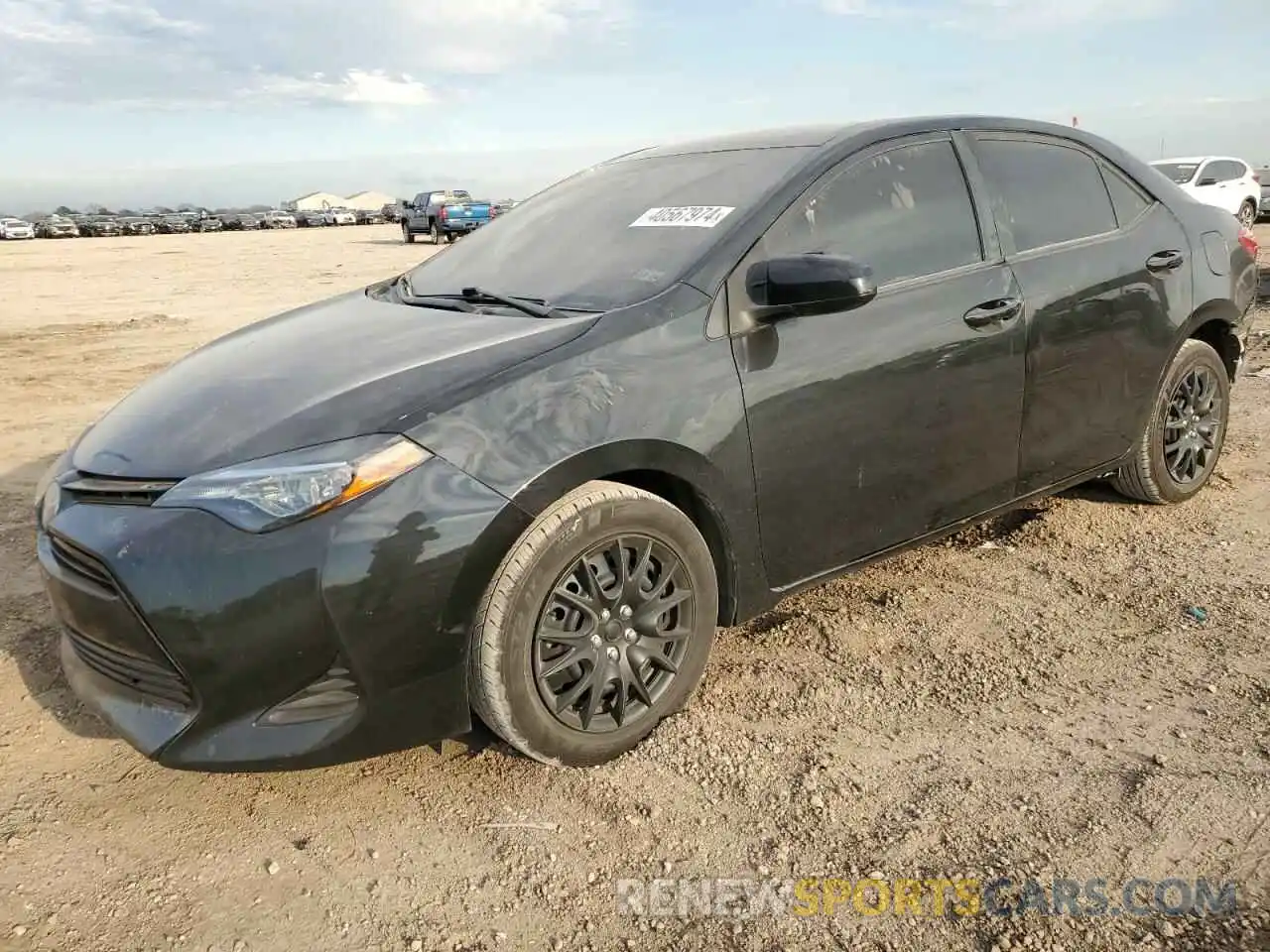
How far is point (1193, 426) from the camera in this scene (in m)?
4.17

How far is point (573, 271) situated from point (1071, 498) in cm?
274

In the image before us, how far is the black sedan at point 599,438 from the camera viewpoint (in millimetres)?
2133

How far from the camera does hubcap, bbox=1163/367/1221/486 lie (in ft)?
13.4

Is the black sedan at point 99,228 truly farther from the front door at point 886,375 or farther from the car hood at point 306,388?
the front door at point 886,375

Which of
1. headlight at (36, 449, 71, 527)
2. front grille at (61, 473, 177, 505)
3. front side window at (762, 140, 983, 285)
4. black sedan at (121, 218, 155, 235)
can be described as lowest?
headlight at (36, 449, 71, 527)

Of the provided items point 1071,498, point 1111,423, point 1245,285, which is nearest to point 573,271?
point 1111,423

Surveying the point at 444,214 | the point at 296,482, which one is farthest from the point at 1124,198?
the point at 444,214

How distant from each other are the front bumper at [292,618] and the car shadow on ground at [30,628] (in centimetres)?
49

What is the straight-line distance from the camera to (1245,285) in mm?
4277

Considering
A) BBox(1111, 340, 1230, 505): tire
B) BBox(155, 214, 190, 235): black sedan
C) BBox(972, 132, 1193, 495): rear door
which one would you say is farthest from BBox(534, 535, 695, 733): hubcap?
BBox(155, 214, 190, 235): black sedan

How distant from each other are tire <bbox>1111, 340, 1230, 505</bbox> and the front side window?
135 cm

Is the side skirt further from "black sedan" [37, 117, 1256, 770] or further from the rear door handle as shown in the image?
the rear door handle

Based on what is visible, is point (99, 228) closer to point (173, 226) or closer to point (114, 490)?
point (173, 226)

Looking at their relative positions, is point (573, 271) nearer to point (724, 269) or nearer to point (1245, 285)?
point (724, 269)
